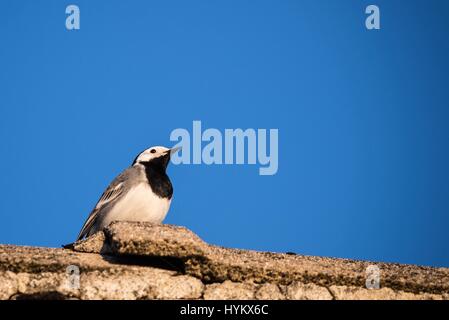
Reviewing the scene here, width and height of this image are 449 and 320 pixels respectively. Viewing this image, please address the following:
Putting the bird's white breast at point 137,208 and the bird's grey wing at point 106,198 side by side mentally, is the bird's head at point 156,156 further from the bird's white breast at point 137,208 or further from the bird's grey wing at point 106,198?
the bird's white breast at point 137,208

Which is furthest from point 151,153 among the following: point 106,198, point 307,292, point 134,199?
point 307,292

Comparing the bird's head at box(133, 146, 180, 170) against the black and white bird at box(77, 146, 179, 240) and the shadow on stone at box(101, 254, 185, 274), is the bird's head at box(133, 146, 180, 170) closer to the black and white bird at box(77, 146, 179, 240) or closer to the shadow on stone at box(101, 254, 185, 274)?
the black and white bird at box(77, 146, 179, 240)

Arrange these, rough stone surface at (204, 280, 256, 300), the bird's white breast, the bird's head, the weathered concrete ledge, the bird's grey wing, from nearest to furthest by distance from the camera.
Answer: the weathered concrete ledge, rough stone surface at (204, 280, 256, 300), the bird's white breast, the bird's grey wing, the bird's head

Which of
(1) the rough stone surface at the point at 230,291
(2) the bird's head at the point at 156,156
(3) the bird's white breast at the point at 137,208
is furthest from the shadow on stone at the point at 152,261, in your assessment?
(2) the bird's head at the point at 156,156

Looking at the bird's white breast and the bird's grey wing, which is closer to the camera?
the bird's white breast

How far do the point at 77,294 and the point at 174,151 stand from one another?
533 centimetres

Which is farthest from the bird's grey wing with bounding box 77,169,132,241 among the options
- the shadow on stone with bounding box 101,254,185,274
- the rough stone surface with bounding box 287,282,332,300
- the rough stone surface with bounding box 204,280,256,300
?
the rough stone surface with bounding box 287,282,332,300

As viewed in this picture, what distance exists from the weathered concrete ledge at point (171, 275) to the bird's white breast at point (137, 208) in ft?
9.41

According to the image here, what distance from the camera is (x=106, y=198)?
908cm

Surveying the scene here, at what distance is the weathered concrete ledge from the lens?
4930mm

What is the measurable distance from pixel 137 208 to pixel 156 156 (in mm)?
1325

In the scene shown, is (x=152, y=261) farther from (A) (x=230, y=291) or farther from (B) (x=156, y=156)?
(B) (x=156, y=156)

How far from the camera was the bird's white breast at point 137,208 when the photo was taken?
8.67m
